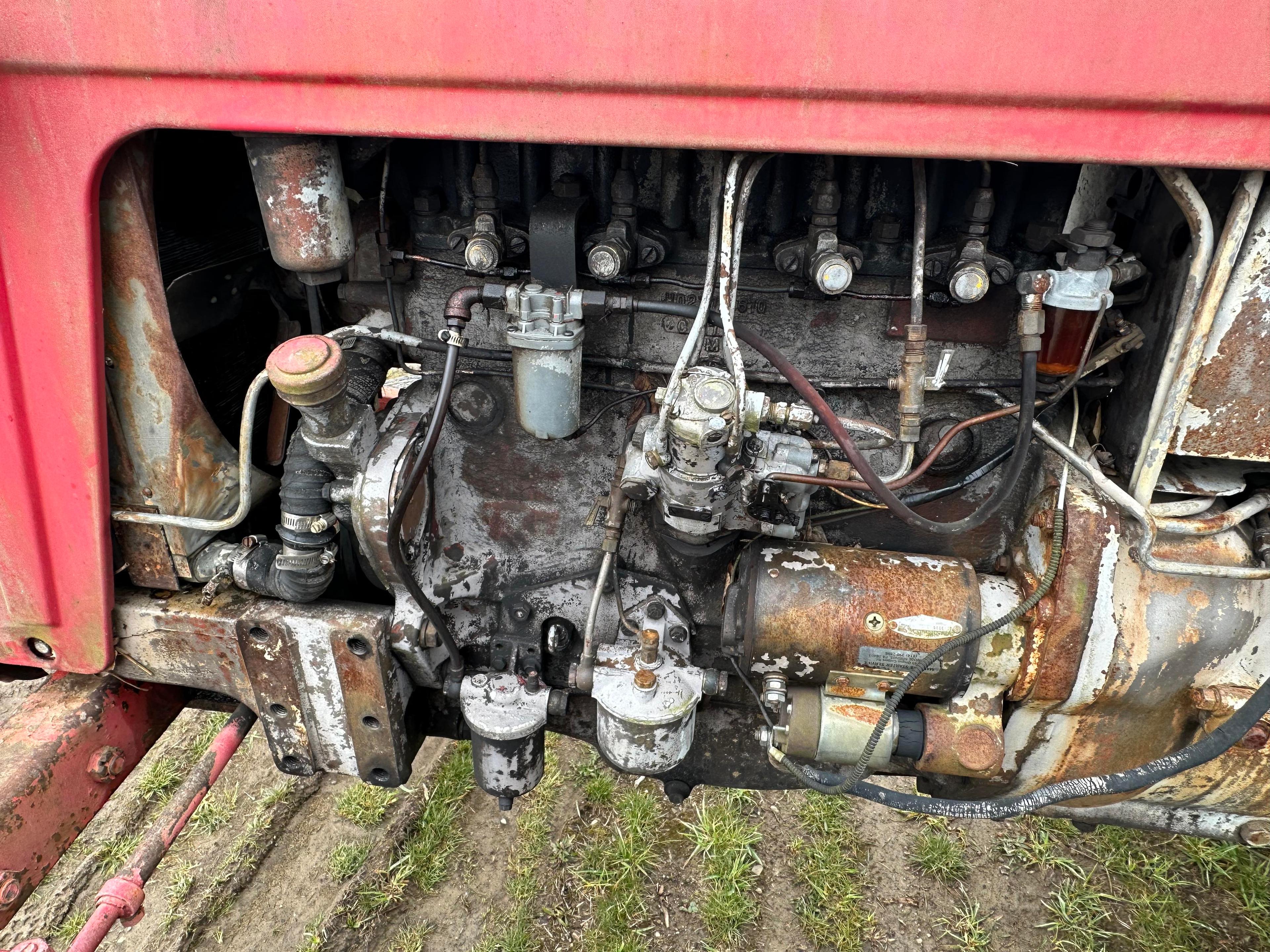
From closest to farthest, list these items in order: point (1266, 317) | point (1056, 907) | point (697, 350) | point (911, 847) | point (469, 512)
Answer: point (1266, 317), point (697, 350), point (469, 512), point (1056, 907), point (911, 847)

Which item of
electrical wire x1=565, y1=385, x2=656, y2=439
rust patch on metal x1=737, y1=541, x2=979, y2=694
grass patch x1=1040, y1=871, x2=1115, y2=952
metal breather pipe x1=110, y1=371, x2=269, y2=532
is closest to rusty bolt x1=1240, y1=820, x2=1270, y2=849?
rust patch on metal x1=737, y1=541, x2=979, y2=694

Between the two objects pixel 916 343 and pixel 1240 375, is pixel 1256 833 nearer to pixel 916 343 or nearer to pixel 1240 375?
pixel 1240 375

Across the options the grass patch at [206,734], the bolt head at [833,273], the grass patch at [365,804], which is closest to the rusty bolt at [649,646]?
the bolt head at [833,273]

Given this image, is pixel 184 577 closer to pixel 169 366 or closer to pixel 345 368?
pixel 169 366

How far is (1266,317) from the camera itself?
3.60ft

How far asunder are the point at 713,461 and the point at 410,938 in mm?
1535

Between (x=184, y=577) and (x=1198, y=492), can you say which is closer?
(x=1198, y=492)

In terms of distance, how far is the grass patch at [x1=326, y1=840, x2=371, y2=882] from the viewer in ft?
6.95

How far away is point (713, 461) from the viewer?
4.00 ft

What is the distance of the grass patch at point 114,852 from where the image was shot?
2.18m

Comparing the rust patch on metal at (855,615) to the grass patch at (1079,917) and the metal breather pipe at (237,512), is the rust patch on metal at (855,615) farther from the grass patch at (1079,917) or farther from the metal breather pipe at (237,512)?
the grass patch at (1079,917)

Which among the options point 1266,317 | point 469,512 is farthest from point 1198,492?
point 469,512

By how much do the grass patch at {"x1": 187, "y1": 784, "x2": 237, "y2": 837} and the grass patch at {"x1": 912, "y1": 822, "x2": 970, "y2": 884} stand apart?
198 centimetres

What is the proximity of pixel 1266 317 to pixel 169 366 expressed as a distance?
1664 mm
